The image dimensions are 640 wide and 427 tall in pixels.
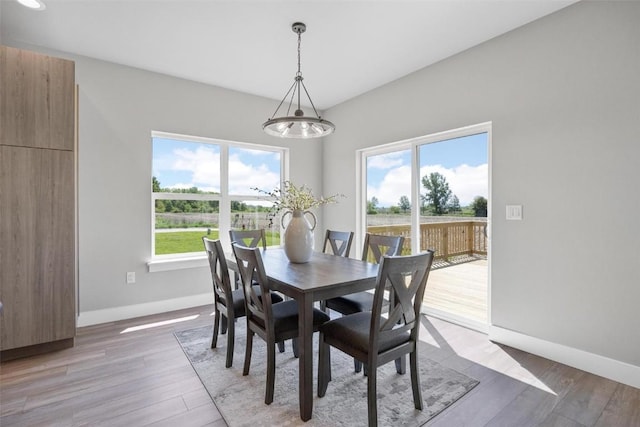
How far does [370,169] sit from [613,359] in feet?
9.91

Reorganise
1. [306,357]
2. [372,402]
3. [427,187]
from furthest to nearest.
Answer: [427,187], [306,357], [372,402]

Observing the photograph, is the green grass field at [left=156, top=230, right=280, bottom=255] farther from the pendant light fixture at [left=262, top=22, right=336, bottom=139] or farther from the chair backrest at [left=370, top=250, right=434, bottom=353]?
the chair backrest at [left=370, top=250, right=434, bottom=353]

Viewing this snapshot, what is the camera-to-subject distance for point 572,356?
2.38 m

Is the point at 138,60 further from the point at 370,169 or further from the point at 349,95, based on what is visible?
the point at 370,169

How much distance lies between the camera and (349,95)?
4289 millimetres

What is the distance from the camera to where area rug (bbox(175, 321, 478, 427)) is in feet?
5.90

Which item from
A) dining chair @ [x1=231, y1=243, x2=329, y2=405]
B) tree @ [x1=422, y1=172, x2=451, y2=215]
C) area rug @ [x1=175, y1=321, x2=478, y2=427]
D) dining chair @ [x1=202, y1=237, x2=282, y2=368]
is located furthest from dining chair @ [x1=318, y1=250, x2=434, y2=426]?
tree @ [x1=422, y1=172, x2=451, y2=215]

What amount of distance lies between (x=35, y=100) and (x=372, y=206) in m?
3.58

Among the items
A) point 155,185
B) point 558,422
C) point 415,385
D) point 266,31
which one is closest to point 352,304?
point 415,385

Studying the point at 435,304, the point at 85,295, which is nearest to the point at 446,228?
the point at 435,304

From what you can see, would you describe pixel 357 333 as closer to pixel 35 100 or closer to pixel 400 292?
pixel 400 292

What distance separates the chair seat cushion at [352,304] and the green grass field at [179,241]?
6.92 feet

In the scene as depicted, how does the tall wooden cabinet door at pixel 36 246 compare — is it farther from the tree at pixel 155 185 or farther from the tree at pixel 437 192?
the tree at pixel 437 192

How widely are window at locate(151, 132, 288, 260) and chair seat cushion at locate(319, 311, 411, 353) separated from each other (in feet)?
7.86
